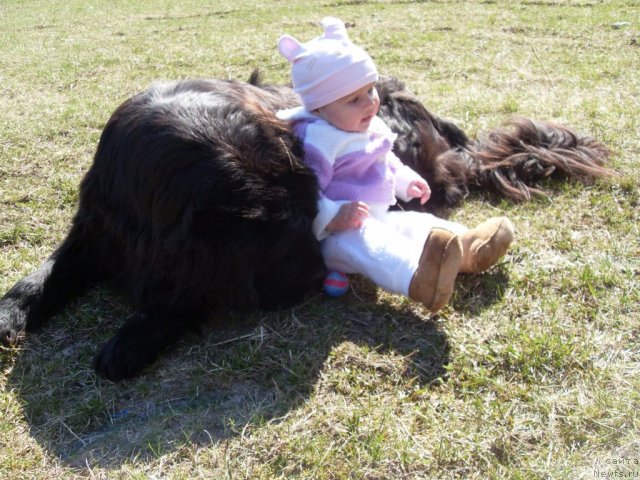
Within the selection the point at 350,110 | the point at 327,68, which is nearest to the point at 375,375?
the point at 350,110

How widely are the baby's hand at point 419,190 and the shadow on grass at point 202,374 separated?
21.8 inches

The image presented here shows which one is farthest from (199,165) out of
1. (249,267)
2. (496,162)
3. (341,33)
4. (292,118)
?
(496,162)

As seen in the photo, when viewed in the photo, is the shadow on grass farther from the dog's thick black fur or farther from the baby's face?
the baby's face

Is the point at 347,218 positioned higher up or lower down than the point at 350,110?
lower down

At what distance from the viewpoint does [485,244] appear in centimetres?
274

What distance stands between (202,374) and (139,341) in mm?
270

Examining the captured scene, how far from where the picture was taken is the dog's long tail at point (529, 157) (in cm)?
368

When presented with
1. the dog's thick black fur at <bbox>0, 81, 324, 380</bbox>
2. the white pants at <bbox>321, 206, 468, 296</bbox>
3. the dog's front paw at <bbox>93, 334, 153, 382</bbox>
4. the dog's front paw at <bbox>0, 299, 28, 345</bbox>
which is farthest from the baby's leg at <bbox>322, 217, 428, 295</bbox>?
the dog's front paw at <bbox>0, 299, 28, 345</bbox>

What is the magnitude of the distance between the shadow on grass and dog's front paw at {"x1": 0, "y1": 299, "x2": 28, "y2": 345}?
0.18 ft

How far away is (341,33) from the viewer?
2836 millimetres

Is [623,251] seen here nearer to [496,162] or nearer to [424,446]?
[496,162]

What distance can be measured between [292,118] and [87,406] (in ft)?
4.56

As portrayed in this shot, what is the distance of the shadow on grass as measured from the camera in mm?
2168

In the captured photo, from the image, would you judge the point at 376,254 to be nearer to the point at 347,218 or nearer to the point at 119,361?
the point at 347,218
